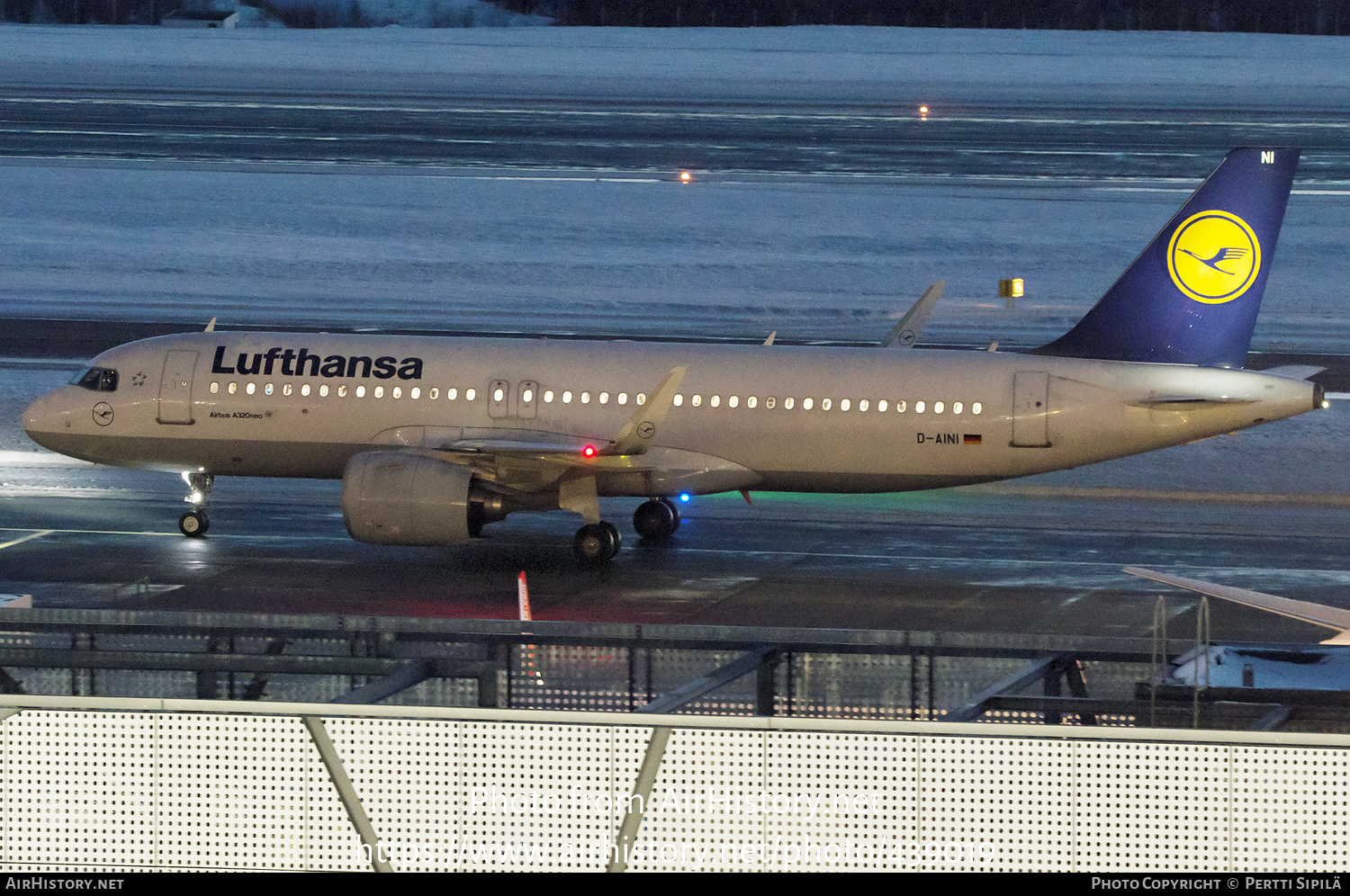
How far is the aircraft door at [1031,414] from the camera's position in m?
30.9

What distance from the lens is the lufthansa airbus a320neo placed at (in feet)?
101

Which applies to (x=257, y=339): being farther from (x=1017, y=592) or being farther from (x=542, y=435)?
(x=1017, y=592)

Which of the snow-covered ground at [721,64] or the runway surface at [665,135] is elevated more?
the snow-covered ground at [721,64]

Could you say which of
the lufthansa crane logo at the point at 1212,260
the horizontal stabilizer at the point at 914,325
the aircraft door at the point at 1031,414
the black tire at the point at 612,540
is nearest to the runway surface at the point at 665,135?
the horizontal stabilizer at the point at 914,325

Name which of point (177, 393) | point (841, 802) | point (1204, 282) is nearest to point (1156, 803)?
point (841, 802)

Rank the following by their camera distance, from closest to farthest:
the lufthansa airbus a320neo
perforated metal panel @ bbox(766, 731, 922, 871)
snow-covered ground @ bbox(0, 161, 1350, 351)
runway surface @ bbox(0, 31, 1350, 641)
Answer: perforated metal panel @ bbox(766, 731, 922, 871), runway surface @ bbox(0, 31, 1350, 641), the lufthansa airbus a320neo, snow-covered ground @ bbox(0, 161, 1350, 351)

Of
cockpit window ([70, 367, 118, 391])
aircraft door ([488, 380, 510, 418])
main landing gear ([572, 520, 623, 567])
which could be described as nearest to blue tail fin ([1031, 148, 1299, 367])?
main landing gear ([572, 520, 623, 567])

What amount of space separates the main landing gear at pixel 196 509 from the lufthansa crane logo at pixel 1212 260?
19028 mm

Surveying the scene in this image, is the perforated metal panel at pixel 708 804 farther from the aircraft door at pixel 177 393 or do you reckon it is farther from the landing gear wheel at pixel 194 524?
the landing gear wheel at pixel 194 524

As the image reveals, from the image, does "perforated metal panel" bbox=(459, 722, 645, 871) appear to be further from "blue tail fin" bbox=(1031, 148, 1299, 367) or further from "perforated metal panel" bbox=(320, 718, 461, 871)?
"blue tail fin" bbox=(1031, 148, 1299, 367)

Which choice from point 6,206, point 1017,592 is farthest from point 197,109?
point 1017,592

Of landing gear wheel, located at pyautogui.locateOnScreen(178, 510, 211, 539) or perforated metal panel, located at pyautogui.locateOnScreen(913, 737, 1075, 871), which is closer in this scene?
perforated metal panel, located at pyautogui.locateOnScreen(913, 737, 1075, 871)

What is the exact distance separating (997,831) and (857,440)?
69.4ft

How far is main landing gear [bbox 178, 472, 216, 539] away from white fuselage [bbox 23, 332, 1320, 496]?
2.36 feet
